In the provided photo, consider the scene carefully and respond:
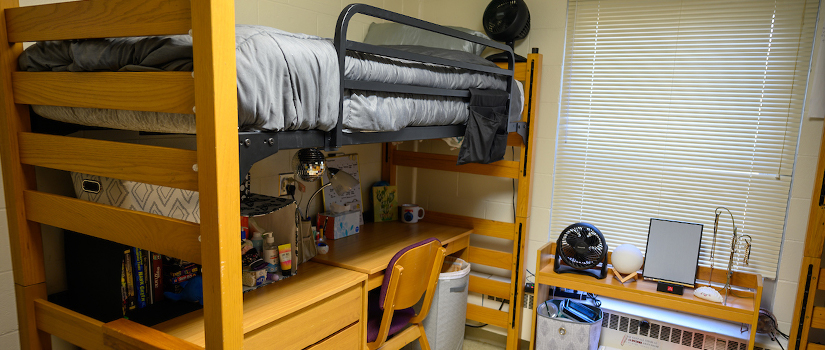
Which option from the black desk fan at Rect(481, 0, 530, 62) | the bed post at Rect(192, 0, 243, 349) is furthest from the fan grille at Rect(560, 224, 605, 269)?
the bed post at Rect(192, 0, 243, 349)

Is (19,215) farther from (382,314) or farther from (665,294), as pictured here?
(665,294)

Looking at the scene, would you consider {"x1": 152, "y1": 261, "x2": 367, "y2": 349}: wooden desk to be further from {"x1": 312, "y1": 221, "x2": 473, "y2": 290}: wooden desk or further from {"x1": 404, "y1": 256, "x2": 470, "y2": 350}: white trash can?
{"x1": 404, "y1": 256, "x2": 470, "y2": 350}: white trash can

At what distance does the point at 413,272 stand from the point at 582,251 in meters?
1.01

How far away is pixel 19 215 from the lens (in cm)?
155

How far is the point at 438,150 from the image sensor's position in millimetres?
3299

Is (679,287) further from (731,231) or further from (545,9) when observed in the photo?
(545,9)

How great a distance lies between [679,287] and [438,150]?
5.21 ft

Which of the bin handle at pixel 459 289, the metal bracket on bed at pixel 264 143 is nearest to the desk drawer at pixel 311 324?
the metal bracket on bed at pixel 264 143

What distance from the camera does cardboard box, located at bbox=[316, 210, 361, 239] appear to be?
2.60 m

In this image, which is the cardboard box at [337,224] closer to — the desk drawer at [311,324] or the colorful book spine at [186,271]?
the desk drawer at [311,324]

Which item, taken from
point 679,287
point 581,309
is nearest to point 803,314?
point 679,287

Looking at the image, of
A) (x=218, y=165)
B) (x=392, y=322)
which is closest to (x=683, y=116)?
(x=392, y=322)

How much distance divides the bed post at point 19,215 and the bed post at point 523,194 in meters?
2.23

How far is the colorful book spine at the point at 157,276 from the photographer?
5.53 ft
